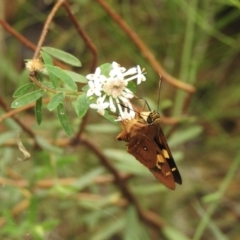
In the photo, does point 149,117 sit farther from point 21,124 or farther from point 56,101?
point 21,124

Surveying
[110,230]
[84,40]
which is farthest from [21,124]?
[110,230]

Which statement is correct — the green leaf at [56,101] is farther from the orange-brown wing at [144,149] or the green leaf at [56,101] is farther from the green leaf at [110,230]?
the green leaf at [110,230]

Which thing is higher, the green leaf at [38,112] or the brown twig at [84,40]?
the brown twig at [84,40]

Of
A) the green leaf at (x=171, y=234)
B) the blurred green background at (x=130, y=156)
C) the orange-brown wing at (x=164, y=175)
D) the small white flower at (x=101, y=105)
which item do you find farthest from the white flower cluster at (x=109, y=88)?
the green leaf at (x=171, y=234)

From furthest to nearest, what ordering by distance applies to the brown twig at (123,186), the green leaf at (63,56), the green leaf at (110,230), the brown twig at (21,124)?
the green leaf at (110,230), the brown twig at (123,186), the brown twig at (21,124), the green leaf at (63,56)

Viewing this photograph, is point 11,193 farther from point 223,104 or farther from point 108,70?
point 223,104

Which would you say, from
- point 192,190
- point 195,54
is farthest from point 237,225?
point 195,54

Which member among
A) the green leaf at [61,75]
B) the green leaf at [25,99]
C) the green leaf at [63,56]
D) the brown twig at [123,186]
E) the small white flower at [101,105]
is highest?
the brown twig at [123,186]

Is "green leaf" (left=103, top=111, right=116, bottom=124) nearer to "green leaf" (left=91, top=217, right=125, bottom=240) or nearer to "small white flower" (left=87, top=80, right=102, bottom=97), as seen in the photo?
"small white flower" (left=87, top=80, right=102, bottom=97)
